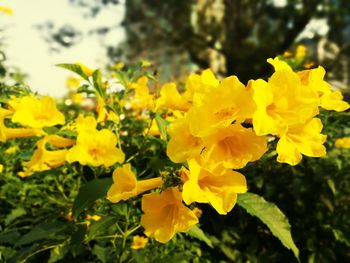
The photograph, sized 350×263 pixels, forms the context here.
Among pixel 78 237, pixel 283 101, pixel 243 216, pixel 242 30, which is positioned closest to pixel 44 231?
pixel 78 237

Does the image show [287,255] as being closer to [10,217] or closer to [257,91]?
[10,217]

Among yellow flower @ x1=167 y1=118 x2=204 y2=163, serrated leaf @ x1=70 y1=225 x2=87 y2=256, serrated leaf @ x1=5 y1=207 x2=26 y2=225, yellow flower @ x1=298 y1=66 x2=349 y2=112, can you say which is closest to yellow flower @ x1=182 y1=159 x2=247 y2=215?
yellow flower @ x1=167 y1=118 x2=204 y2=163

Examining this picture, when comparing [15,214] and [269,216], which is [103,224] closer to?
[269,216]

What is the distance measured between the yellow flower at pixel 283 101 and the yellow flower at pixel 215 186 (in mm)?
133

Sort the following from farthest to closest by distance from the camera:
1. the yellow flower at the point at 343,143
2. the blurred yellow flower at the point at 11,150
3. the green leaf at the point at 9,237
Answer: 1. the yellow flower at the point at 343,143
2. the blurred yellow flower at the point at 11,150
3. the green leaf at the point at 9,237

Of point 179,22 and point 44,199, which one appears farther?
point 179,22

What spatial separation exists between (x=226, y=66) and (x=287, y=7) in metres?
2.28

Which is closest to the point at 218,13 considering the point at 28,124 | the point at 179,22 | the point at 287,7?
the point at 179,22

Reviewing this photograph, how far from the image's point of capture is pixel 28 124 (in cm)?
122

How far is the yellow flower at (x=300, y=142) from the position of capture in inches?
35.9

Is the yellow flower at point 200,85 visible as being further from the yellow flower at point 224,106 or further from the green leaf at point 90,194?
the green leaf at point 90,194

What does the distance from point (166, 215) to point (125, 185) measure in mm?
111

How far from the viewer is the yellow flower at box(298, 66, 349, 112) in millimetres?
994

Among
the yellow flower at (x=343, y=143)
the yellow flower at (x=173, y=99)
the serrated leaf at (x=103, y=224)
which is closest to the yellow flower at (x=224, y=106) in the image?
the yellow flower at (x=173, y=99)
